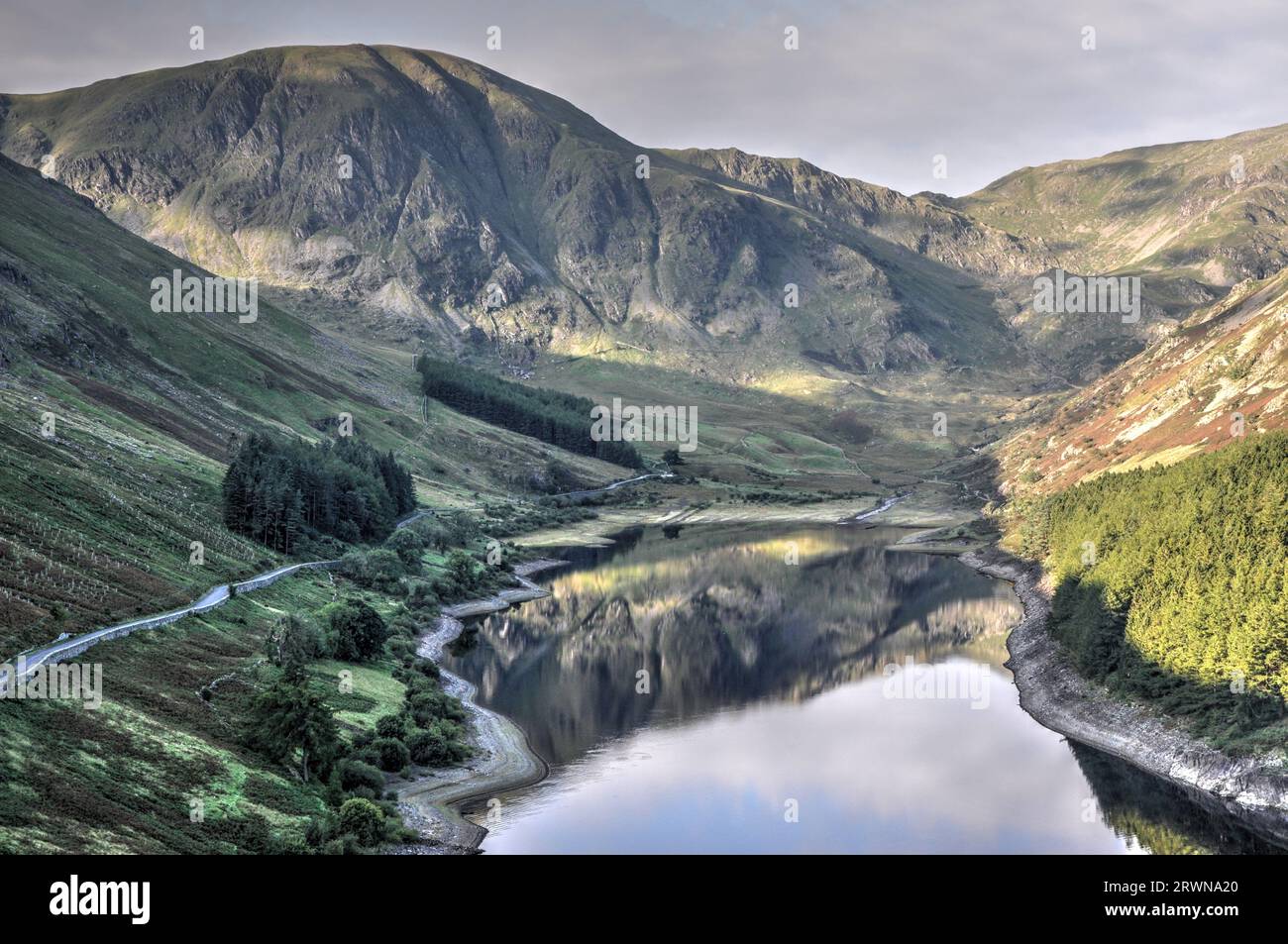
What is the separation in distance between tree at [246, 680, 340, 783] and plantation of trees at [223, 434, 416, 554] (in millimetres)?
55239

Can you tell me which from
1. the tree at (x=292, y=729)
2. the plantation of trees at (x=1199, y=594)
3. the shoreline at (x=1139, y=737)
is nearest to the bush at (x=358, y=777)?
the tree at (x=292, y=729)

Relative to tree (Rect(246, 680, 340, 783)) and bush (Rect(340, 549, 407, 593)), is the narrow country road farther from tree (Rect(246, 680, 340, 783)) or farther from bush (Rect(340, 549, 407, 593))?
bush (Rect(340, 549, 407, 593))

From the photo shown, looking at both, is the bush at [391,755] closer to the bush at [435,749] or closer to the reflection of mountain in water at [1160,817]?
the bush at [435,749]

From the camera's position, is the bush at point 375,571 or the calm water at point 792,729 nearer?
the calm water at point 792,729

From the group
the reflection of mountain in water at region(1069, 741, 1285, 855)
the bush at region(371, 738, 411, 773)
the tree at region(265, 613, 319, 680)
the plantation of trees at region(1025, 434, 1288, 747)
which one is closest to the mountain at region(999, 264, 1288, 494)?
the plantation of trees at region(1025, 434, 1288, 747)

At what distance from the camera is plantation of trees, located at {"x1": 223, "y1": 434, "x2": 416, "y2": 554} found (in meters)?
106

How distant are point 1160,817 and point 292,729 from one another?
45.2m

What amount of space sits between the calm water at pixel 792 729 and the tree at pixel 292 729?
906 centimetres

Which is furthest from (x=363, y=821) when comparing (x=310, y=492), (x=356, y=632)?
(x=310, y=492)

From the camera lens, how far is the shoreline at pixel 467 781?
50.8 metres

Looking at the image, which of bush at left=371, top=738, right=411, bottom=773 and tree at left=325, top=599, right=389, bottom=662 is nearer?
bush at left=371, top=738, right=411, bottom=773

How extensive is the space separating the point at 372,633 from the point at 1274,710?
196 ft

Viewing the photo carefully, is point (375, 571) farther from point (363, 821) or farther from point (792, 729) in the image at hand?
point (363, 821)

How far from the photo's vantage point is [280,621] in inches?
2840
